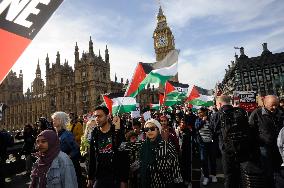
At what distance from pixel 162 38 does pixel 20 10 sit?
93.6 meters

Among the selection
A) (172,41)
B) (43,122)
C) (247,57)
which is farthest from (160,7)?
(43,122)

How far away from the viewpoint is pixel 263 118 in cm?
553

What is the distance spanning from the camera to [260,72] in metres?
59.4

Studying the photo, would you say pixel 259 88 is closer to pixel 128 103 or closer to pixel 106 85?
pixel 106 85

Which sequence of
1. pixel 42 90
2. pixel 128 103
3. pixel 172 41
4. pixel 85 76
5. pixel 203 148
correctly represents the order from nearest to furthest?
pixel 203 148, pixel 128 103, pixel 85 76, pixel 42 90, pixel 172 41

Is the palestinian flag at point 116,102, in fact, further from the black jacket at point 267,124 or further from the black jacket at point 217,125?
the black jacket at point 267,124

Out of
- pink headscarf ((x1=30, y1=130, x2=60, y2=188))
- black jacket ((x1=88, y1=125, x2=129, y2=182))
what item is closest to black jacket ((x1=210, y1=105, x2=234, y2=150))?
black jacket ((x1=88, y1=125, x2=129, y2=182))

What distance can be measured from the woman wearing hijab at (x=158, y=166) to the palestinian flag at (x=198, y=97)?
14.3 m

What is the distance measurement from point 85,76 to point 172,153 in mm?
61030

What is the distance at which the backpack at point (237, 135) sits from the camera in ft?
16.5

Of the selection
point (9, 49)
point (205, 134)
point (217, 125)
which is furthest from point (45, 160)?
point (205, 134)

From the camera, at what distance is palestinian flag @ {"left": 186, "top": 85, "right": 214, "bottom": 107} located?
18.1 meters

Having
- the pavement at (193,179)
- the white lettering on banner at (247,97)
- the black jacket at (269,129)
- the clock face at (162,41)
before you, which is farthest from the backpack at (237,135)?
the clock face at (162,41)

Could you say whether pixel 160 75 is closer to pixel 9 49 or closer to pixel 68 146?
pixel 68 146
